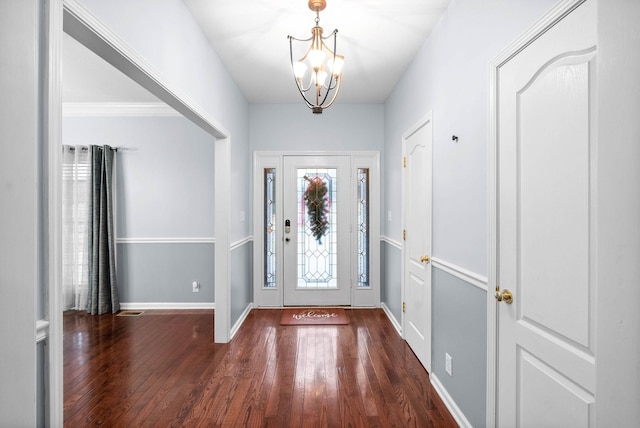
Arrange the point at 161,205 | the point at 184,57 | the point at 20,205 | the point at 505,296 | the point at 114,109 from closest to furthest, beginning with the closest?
the point at 20,205, the point at 505,296, the point at 184,57, the point at 114,109, the point at 161,205

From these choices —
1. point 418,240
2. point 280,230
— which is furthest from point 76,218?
point 418,240

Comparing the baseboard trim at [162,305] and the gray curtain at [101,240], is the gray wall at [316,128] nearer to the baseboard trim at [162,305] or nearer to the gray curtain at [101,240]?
the gray curtain at [101,240]

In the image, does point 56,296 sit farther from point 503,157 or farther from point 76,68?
point 76,68

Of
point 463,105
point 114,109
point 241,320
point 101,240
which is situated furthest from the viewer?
point 114,109

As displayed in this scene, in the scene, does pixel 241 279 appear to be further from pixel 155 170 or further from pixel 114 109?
pixel 114 109

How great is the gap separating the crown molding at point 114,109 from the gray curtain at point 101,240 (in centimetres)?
50

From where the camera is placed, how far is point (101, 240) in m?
4.04

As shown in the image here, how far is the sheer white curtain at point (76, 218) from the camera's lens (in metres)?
4.09

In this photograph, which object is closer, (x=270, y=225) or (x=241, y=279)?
(x=241, y=279)

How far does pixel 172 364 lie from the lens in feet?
9.05

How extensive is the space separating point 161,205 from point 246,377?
2.72 metres

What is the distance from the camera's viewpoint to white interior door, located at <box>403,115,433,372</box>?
2627mm

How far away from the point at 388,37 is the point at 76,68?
2.94m

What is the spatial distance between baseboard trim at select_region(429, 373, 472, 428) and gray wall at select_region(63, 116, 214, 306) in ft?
9.82
